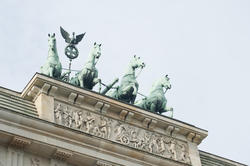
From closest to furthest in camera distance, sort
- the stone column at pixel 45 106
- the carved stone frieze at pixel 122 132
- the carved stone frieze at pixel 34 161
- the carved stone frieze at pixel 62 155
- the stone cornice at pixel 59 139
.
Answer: the stone cornice at pixel 59 139, the carved stone frieze at pixel 34 161, the carved stone frieze at pixel 62 155, the stone column at pixel 45 106, the carved stone frieze at pixel 122 132

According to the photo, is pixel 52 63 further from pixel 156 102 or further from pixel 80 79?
pixel 156 102

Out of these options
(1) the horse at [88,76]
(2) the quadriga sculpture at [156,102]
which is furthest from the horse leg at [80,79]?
(2) the quadriga sculpture at [156,102]

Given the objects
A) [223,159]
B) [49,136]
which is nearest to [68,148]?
[49,136]

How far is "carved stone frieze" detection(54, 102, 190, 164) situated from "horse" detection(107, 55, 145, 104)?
5.86 ft

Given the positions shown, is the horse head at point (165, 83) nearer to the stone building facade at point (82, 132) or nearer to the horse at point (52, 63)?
the stone building facade at point (82, 132)

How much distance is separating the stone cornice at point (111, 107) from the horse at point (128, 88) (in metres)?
1.55

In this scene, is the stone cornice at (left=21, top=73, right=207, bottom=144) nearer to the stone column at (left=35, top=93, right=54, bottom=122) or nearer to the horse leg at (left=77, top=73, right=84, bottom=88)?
the stone column at (left=35, top=93, right=54, bottom=122)

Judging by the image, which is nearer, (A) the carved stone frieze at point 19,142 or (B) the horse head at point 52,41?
(A) the carved stone frieze at point 19,142

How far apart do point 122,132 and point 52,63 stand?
3810mm

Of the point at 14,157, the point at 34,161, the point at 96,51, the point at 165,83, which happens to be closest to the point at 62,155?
the point at 34,161

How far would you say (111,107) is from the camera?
107 feet

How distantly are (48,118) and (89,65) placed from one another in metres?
4.20

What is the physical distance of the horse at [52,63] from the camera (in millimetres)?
32741

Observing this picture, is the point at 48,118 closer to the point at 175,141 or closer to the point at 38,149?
the point at 38,149
